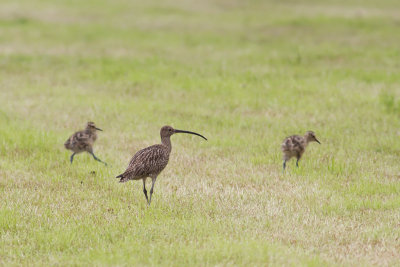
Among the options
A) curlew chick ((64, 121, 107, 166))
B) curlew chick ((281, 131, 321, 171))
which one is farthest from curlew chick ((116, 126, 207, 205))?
curlew chick ((281, 131, 321, 171))

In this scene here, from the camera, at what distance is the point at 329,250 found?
26.1ft

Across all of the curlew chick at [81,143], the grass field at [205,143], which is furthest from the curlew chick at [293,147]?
the curlew chick at [81,143]

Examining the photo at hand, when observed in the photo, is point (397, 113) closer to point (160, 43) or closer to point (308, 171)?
point (308, 171)

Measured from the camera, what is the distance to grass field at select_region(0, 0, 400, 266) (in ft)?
26.7

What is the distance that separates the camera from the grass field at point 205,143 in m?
8.13

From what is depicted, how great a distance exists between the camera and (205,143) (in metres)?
13.8

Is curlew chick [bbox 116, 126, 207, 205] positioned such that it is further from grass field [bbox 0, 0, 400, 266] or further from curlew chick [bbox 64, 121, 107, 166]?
curlew chick [bbox 64, 121, 107, 166]

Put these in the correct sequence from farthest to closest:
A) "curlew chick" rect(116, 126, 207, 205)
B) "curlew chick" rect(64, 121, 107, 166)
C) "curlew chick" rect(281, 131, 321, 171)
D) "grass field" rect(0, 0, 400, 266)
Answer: "curlew chick" rect(64, 121, 107, 166)
"curlew chick" rect(281, 131, 321, 171)
"curlew chick" rect(116, 126, 207, 205)
"grass field" rect(0, 0, 400, 266)

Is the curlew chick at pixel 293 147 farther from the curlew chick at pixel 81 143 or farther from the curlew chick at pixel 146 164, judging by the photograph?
the curlew chick at pixel 81 143

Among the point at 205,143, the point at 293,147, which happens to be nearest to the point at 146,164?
the point at 293,147

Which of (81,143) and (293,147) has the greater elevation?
(293,147)

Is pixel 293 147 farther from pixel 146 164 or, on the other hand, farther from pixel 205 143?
pixel 146 164

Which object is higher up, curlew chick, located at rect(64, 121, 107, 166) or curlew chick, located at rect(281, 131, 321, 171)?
curlew chick, located at rect(281, 131, 321, 171)

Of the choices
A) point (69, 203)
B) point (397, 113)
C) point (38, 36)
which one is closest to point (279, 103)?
point (397, 113)
